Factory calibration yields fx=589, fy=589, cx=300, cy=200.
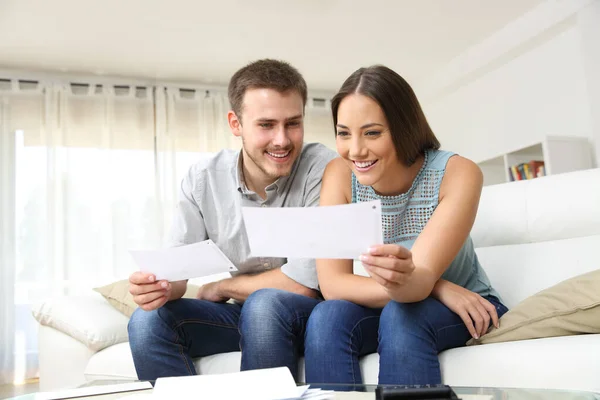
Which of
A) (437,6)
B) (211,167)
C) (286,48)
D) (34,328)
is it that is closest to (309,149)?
(211,167)

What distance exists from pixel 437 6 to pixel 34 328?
3.80m

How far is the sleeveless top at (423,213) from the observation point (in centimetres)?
138

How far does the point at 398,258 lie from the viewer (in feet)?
3.52

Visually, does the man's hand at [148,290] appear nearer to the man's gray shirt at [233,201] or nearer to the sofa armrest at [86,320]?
the man's gray shirt at [233,201]

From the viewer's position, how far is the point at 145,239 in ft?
16.1

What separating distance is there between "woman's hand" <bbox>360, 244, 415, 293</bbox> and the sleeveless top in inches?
11.2

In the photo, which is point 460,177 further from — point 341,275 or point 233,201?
point 233,201

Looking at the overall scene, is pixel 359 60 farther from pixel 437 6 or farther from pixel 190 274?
pixel 190 274

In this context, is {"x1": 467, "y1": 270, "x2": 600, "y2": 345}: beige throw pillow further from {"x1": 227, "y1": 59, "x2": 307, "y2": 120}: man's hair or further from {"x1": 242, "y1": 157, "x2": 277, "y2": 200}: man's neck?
{"x1": 227, "y1": 59, "x2": 307, "y2": 120}: man's hair

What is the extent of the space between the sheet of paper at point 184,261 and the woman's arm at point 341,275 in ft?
0.76

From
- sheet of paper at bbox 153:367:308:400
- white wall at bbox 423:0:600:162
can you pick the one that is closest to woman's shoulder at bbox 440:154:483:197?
sheet of paper at bbox 153:367:308:400

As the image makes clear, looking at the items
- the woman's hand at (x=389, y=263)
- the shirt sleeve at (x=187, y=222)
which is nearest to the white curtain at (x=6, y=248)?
the shirt sleeve at (x=187, y=222)

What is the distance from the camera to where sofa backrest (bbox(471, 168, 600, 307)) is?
1.62 m

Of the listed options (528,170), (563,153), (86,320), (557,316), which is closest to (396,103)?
(557,316)
